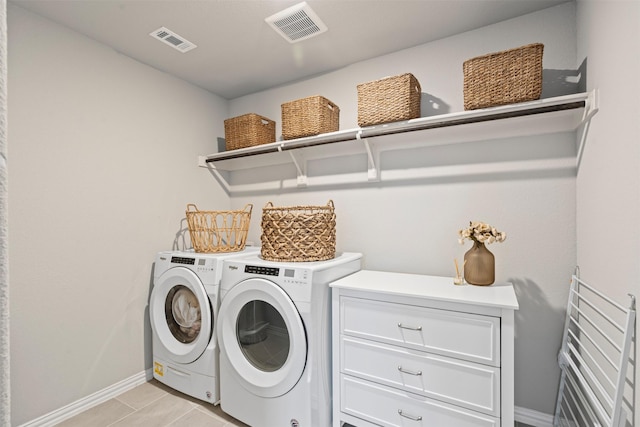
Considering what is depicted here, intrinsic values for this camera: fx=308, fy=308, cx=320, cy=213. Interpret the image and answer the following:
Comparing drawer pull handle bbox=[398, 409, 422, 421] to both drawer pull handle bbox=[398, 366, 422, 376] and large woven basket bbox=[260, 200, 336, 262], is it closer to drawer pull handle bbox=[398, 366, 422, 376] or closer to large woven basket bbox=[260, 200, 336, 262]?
drawer pull handle bbox=[398, 366, 422, 376]

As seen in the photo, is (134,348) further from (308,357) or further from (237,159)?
(237,159)

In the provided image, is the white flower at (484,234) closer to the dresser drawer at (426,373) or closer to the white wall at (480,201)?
the white wall at (480,201)

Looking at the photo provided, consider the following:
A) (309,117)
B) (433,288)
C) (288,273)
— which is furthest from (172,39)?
(433,288)

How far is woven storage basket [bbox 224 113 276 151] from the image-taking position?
2.50m

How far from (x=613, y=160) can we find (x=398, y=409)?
4.62ft

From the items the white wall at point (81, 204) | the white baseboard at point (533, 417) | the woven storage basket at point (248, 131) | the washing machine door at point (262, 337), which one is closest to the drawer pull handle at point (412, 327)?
the washing machine door at point (262, 337)

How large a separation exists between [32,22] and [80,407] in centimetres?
228

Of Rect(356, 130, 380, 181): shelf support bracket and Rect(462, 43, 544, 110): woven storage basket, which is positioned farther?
Rect(356, 130, 380, 181): shelf support bracket

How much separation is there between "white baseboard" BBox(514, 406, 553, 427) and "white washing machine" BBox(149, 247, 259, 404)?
180cm

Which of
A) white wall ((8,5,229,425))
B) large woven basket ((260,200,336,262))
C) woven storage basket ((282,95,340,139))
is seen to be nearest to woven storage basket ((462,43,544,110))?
woven storage basket ((282,95,340,139))

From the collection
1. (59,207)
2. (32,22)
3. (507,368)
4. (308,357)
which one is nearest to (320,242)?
(308,357)

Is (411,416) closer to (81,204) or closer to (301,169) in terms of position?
(301,169)

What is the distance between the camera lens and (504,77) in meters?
1.55

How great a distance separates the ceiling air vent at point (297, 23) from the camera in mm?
1748
